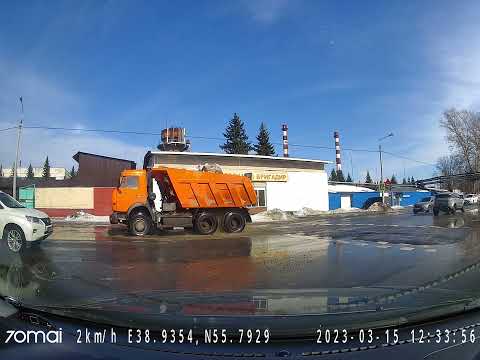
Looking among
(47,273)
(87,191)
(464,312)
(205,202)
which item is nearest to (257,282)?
(47,273)

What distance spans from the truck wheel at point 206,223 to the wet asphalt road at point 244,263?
3867 mm

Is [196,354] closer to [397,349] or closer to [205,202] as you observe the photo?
[397,349]

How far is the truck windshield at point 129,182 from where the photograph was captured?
20.5 m

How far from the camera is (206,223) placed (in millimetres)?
21297

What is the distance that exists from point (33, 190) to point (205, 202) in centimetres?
2382

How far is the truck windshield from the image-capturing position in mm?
20484

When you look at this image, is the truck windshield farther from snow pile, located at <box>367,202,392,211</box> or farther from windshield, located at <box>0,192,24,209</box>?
snow pile, located at <box>367,202,392,211</box>

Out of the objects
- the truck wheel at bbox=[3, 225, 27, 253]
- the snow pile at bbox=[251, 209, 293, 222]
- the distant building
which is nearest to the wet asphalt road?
the truck wheel at bbox=[3, 225, 27, 253]

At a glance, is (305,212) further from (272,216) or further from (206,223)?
(206,223)

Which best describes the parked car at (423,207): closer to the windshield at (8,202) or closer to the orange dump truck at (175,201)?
the orange dump truck at (175,201)

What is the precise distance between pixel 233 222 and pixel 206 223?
4.69 feet

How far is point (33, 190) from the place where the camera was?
39219mm

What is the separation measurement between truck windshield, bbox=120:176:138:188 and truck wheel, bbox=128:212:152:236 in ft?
4.32

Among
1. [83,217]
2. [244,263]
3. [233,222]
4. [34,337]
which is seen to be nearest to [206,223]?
[233,222]
